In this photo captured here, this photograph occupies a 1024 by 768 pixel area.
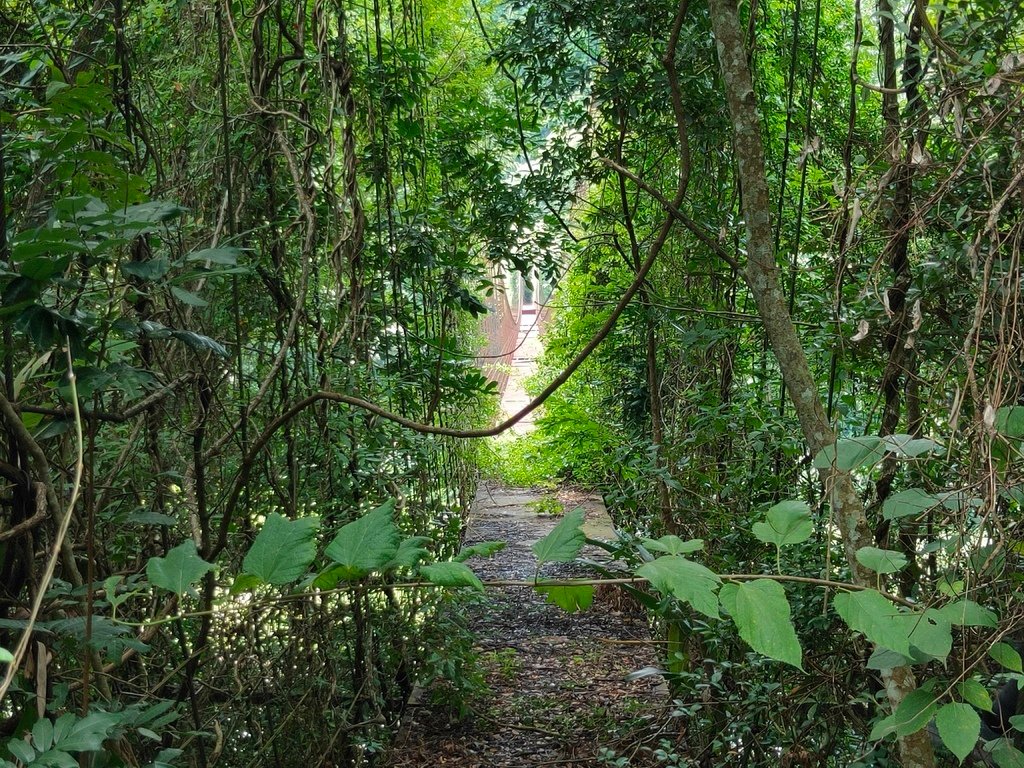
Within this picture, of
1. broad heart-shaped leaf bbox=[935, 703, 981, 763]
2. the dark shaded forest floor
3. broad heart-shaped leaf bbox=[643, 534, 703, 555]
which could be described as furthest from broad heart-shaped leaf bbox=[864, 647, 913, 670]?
the dark shaded forest floor

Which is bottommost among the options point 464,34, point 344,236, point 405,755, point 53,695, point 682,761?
point 405,755

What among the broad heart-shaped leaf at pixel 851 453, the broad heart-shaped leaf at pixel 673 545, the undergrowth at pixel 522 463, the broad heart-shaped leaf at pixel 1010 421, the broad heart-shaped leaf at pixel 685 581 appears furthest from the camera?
the undergrowth at pixel 522 463

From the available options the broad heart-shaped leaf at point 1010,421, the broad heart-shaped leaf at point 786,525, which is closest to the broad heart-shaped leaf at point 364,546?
the broad heart-shaped leaf at point 786,525

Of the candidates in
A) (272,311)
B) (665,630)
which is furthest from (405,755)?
(272,311)

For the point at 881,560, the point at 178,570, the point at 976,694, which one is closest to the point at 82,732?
the point at 178,570

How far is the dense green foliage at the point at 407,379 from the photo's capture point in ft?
3.26

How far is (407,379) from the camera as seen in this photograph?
318cm

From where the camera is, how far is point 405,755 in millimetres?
3396

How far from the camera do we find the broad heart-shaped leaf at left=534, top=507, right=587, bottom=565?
0.81 meters

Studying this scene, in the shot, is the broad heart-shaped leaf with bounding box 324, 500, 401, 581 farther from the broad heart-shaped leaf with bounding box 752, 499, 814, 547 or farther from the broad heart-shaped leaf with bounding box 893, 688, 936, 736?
the broad heart-shaped leaf with bounding box 893, 688, 936, 736

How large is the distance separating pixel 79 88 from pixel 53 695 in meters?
0.73

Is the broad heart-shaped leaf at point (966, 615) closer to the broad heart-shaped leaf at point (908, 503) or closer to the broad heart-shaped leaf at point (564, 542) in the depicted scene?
the broad heart-shaped leaf at point (908, 503)

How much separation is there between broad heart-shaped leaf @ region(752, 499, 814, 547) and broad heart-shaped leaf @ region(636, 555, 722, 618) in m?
0.14

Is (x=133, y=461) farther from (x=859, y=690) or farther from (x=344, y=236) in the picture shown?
(x=859, y=690)
